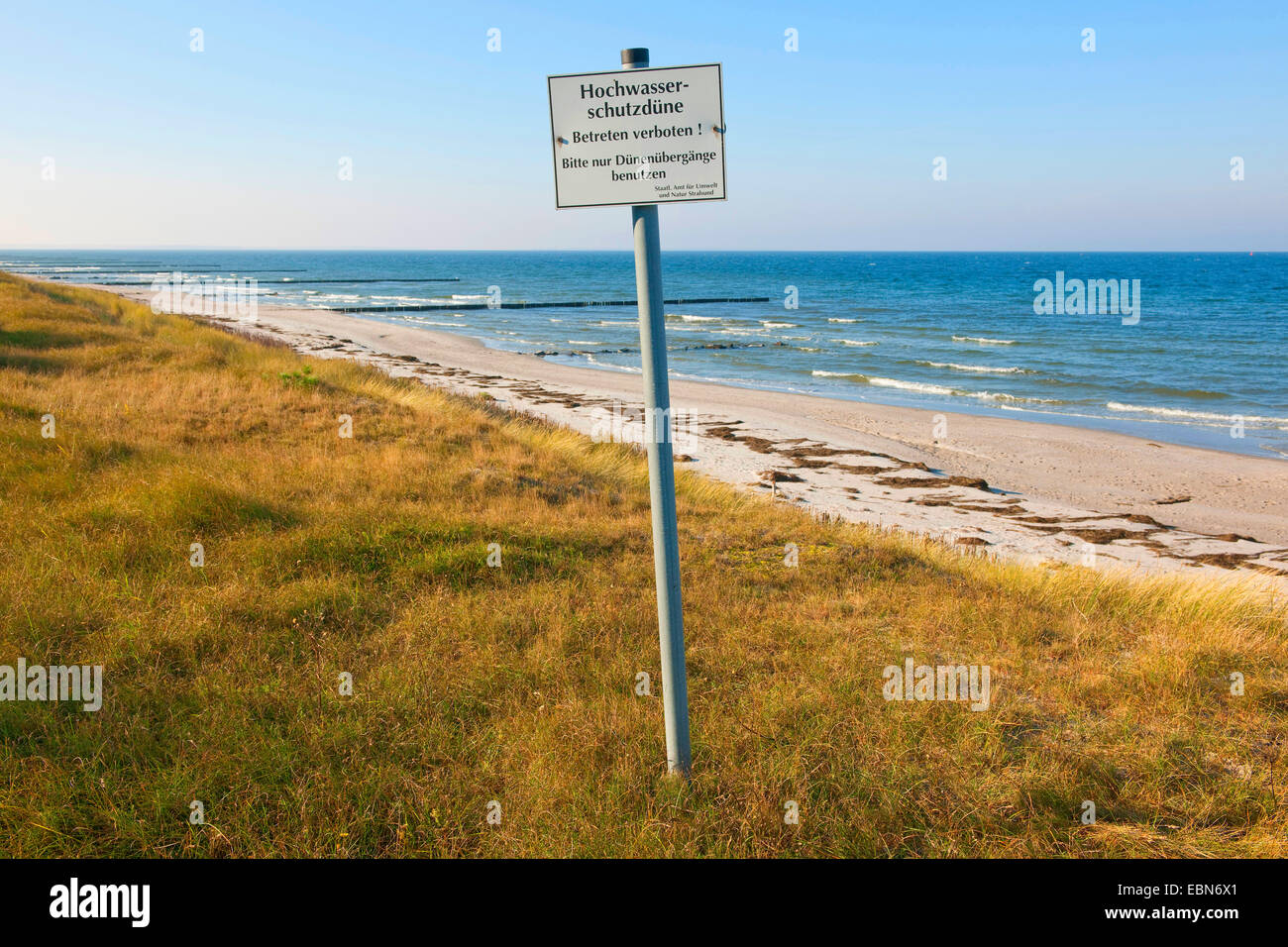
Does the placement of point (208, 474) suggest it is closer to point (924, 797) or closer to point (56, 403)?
point (56, 403)

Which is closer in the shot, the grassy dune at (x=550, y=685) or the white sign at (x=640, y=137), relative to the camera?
the white sign at (x=640, y=137)

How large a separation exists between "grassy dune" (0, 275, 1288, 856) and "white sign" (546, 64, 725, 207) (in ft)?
8.27

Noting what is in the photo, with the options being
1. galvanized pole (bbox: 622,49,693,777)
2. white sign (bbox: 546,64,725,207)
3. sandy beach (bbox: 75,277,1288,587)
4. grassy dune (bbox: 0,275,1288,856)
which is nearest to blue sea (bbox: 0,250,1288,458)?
sandy beach (bbox: 75,277,1288,587)

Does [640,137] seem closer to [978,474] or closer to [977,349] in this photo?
[978,474]

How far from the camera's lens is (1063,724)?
4.36 m

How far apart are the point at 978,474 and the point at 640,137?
47.8 feet

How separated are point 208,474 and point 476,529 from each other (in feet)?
9.23

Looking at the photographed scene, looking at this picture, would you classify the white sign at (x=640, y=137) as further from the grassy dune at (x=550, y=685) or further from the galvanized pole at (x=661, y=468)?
the grassy dune at (x=550, y=685)

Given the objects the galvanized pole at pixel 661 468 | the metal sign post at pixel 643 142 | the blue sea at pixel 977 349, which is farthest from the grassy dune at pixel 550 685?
the blue sea at pixel 977 349

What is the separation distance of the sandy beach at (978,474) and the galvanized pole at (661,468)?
7.73 meters

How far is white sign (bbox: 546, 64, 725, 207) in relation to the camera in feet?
9.95

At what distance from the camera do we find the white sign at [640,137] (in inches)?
119

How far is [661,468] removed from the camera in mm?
3326

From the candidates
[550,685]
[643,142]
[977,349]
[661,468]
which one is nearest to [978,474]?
Result: [550,685]
